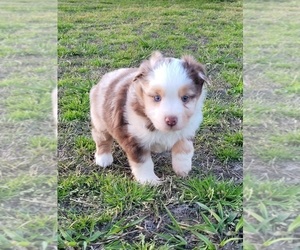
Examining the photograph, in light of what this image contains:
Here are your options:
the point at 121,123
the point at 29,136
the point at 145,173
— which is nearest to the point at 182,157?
the point at 145,173

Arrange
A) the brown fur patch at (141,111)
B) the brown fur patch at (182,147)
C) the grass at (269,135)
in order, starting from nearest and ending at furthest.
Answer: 1. the grass at (269,135)
2. the brown fur patch at (141,111)
3. the brown fur patch at (182,147)

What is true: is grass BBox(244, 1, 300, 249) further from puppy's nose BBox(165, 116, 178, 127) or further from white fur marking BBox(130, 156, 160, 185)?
white fur marking BBox(130, 156, 160, 185)

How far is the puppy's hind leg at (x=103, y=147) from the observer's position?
2021 mm

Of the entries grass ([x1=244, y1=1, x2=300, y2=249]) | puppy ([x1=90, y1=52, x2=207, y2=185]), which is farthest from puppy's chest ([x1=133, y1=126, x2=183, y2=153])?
grass ([x1=244, y1=1, x2=300, y2=249])

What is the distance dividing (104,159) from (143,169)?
214 millimetres

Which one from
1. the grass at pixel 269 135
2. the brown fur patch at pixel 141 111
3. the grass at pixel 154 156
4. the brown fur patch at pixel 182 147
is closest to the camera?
the grass at pixel 269 135

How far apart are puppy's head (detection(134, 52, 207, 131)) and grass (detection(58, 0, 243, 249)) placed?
0.26 meters

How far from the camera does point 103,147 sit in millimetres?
2053

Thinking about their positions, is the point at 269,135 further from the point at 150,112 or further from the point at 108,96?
the point at 108,96

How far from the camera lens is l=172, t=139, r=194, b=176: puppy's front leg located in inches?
75.5

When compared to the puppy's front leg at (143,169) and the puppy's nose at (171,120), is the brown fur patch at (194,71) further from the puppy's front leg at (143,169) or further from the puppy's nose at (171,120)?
the puppy's front leg at (143,169)

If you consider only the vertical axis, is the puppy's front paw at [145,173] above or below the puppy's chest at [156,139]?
below

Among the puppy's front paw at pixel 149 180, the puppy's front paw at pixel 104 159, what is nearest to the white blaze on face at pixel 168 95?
the puppy's front paw at pixel 149 180

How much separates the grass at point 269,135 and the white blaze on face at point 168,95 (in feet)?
0.95
